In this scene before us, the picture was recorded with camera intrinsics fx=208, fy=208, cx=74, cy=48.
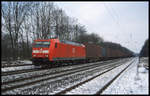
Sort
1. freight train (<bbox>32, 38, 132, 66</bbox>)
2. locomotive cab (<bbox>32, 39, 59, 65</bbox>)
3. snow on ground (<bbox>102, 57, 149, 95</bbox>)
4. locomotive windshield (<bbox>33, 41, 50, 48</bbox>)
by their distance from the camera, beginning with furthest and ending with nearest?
locomotive windshield (<bbox>33, 41, 50, 48</bbox>) < freight train (<bbox>32, 38, 132, 66</bbox>) < locomotive cab (<bbox>32, 39, 59, 65</bbox>) < snow on ground (<bbox>102, 57, 149, 95</bbox>)

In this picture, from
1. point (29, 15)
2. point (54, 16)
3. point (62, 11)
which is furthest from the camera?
point (62, 11)

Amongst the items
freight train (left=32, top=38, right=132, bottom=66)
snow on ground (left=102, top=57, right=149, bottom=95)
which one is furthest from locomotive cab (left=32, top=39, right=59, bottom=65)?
snow on ground (left=102, top=57, right=149, bottom=95)

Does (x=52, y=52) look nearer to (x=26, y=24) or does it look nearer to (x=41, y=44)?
(x=41, y=44)

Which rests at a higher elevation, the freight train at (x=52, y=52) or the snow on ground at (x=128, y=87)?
the freight train at (x=52, y=52)

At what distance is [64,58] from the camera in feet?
73.8

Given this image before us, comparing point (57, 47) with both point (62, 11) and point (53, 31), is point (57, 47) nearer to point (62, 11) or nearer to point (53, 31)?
point (53, 31)

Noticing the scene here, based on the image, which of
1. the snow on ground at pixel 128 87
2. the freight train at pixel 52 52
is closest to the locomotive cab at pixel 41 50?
the freight train at pixel 52 52

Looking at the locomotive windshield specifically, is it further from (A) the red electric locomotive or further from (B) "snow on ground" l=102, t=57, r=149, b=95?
(B) "snow on ground" l=102, t=57, r=149, b=95

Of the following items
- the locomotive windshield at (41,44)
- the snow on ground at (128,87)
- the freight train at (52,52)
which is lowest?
the snow on ground at (128,87)

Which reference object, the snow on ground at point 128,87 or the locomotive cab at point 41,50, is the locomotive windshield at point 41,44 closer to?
the locomotive cab at point 41,50

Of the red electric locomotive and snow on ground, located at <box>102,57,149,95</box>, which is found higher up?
the red electric locomotive

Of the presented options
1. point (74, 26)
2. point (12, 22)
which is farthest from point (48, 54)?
point (74, 26)

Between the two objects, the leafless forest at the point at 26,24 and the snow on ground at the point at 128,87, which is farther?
the leafless forest at the point at 26,24

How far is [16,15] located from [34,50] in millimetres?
17580
